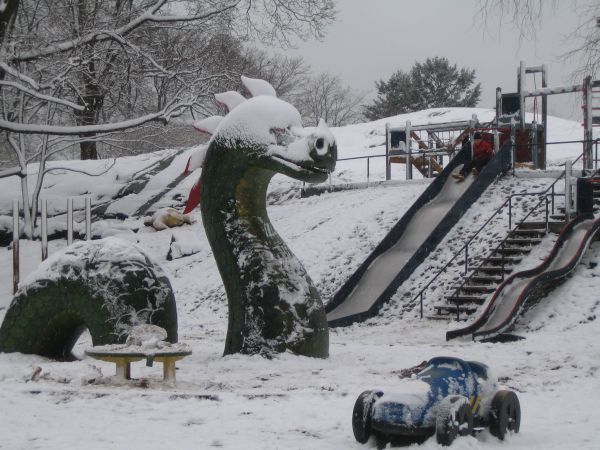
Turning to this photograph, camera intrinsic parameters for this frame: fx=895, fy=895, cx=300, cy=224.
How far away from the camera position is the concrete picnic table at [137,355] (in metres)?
8.28

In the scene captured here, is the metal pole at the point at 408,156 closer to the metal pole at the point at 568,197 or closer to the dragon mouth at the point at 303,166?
the metal pole at the point at 568,197

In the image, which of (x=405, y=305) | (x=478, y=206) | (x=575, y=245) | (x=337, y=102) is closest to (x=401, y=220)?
(x=478, y=206)

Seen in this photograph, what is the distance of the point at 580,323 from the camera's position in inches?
509

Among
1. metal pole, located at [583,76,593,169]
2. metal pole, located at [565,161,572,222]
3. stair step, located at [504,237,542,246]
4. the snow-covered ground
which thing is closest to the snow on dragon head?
the snow-covered ground

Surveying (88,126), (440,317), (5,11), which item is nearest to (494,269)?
(440,317)

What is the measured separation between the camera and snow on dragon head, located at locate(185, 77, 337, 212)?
10.3 metres

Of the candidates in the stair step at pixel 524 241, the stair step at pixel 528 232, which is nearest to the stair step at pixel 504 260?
the stair step at pixel 524 241

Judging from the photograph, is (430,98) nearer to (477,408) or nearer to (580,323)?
(580,323)

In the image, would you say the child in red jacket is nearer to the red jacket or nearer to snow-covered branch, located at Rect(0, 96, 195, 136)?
the red jacket

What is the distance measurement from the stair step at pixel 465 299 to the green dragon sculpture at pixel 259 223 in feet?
16.6

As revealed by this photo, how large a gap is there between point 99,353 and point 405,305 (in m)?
8.45

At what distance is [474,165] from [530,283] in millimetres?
7038

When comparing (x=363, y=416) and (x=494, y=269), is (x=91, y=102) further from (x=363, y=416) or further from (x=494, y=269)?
(x=363, y=416)

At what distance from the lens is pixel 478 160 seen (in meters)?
20.2
